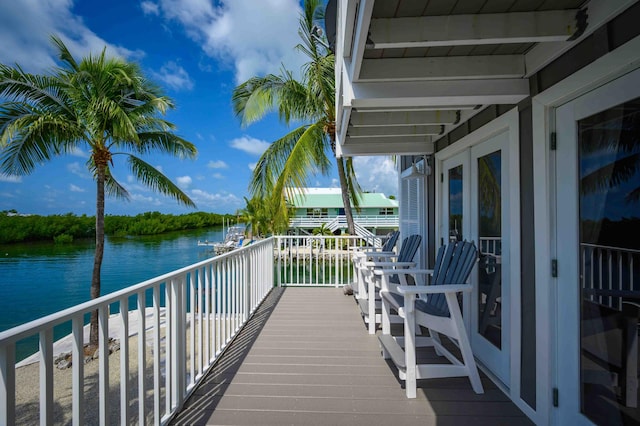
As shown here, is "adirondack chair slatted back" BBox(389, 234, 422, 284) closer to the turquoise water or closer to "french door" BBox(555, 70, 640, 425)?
"french door" BBox(555, 70, 640, 425)

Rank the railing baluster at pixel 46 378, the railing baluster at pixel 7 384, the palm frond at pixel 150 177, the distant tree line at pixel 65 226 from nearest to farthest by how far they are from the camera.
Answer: the railing baluster at pixel 7 384
the railing baluster at pixel 46 378
the palm frond at pixel 150 177
the distant tree line at pixel 65 226

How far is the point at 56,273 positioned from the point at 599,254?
23364 mm

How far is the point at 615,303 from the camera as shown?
5.31ft

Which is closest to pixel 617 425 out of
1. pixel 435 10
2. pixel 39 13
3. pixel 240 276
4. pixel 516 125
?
pixel 516 125

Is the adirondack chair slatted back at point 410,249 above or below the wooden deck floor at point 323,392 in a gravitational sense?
above

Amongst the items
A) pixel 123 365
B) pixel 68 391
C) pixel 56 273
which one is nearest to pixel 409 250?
pixel 123 365

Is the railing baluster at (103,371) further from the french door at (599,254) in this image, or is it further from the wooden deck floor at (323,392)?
the french door at (599,254)

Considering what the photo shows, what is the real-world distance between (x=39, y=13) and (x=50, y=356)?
22136 mm

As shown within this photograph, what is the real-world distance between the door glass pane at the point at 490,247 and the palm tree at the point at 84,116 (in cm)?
757

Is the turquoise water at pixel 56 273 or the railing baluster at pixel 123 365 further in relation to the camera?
the turquoise water at pixel 56 273

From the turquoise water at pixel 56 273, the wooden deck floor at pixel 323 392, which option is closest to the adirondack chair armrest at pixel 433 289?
the wooden deck floor at pixel 323 392

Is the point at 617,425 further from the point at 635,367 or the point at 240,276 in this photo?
the point at 240,276

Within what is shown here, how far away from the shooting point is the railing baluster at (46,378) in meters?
1.13

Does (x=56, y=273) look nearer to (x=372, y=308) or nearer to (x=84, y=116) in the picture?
(x=84, y=116)
